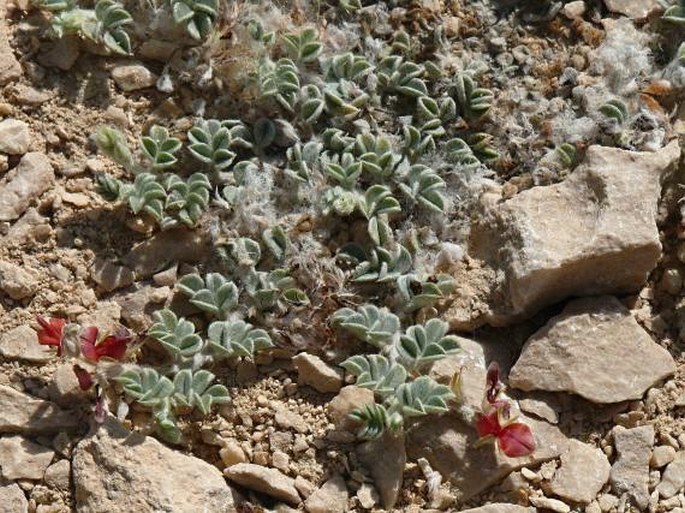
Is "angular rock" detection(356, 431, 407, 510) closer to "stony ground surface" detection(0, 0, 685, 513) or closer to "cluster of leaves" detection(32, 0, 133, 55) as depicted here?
"stony ground surface" detection(0, 0, 685, 513)

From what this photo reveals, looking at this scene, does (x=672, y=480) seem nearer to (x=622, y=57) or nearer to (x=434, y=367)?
(x=434, y=367)

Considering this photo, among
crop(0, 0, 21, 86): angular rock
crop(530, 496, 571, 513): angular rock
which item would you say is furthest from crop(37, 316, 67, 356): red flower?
crop(530, 496, 571, 513): angular rock

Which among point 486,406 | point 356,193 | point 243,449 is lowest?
point 243,449

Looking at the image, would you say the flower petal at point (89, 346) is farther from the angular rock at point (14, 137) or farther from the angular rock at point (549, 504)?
the angular rock at point (549, 504)

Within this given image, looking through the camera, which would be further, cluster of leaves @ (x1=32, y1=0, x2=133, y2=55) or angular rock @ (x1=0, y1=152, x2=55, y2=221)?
cluster of leaves @ (x1=32, y1=0, x2=133, y2=55)

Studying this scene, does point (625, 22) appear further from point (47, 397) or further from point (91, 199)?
point (47, 397)

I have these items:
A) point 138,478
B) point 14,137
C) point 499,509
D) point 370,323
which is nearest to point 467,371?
point 370,323

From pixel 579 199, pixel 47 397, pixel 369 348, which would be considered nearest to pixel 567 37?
pixel 579 199
